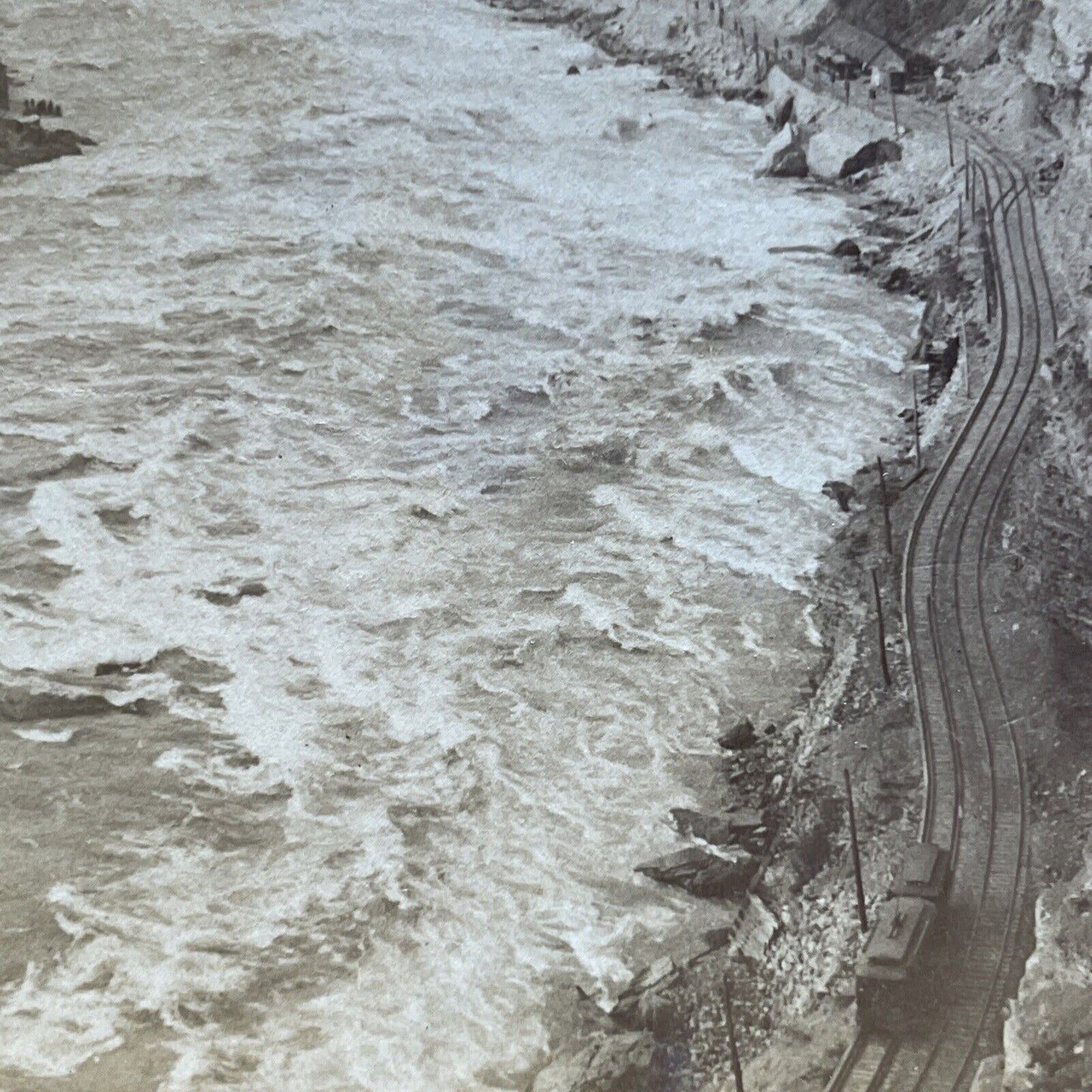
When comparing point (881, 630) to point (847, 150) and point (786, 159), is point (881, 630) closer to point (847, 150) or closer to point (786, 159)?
point (847, 150)

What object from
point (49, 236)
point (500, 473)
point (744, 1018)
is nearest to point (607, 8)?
point (49, 236)

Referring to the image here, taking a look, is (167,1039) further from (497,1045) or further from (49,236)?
(49,236)

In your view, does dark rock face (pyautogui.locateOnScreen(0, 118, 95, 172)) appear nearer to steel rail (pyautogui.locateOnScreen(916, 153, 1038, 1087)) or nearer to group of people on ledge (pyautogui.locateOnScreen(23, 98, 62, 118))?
group of people on ledge (pyautogui.locateOnScreen(23, 98, 62, 118))

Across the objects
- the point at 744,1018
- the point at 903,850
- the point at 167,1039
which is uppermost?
the point at 903,850

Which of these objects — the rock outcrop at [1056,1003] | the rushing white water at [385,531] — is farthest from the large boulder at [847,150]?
the rock outcrop at [1056,1003]

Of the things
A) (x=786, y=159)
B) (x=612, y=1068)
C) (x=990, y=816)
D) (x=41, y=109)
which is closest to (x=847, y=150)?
(x=786, y=159)

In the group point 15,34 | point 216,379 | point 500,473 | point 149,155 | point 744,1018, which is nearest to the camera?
point 744,1018

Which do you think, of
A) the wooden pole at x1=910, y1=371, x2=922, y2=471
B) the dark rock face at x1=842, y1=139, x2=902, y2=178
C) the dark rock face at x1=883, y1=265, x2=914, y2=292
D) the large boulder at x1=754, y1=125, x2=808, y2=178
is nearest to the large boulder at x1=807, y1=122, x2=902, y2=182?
the dark rock face at x1=842, y1=139, x2=902, y2=178
